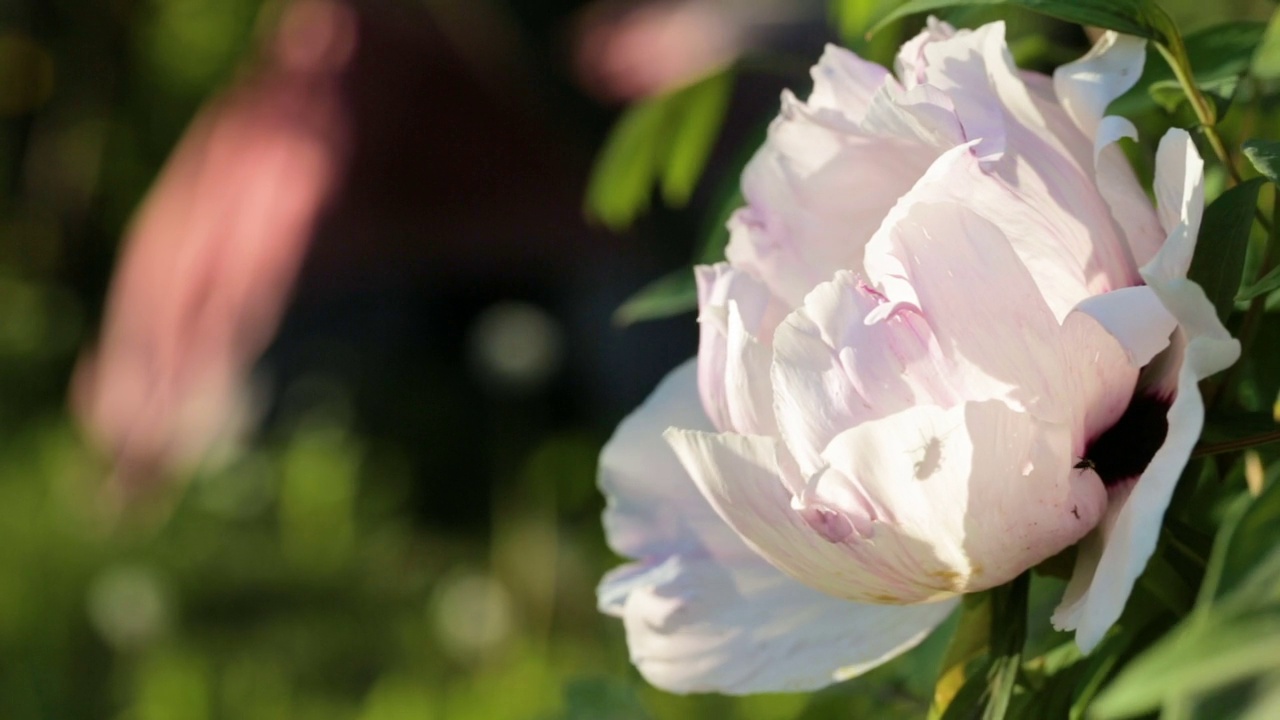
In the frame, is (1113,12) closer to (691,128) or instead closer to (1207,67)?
(1207,67)

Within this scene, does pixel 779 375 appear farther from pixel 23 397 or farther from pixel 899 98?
pixel 23 397

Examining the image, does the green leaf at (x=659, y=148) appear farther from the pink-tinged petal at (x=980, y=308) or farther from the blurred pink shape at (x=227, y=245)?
the blurred pink shape at (x=227, y=245)

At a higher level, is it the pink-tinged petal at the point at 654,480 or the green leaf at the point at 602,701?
the pink-tinged petal at the point at 654,480

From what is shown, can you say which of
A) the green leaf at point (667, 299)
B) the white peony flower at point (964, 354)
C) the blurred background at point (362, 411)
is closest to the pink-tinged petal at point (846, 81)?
the white peony flower at point (964, 354)

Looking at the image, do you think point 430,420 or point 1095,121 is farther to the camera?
point 430,420

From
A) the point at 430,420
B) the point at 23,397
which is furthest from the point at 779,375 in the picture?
the point at 23,397

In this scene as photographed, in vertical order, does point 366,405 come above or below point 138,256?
below

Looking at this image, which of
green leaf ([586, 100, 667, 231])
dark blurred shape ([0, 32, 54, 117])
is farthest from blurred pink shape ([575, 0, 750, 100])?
green leaf ([586, 100, 667, 231])
